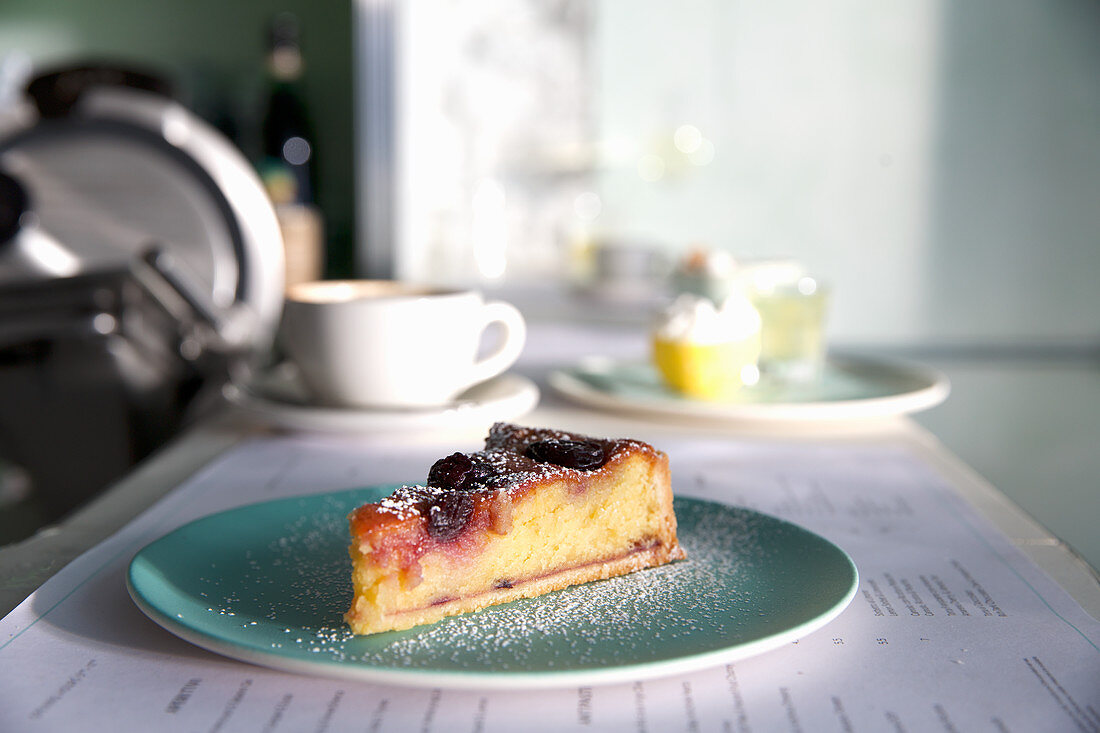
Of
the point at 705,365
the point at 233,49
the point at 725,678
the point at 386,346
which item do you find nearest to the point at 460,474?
the point at 725,678

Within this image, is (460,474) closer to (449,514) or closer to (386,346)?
(449,514)

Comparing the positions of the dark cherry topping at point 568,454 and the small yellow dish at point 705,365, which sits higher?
the dark cherry topping at point 568,454

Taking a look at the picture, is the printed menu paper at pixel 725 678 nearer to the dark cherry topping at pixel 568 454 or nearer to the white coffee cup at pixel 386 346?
the dark cherry topping at pixel 568 454

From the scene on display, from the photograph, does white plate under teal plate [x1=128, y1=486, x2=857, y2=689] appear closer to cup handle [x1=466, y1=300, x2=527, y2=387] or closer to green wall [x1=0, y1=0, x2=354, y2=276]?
cup handle [x1=466, y1=300, x2=527, y2=387]

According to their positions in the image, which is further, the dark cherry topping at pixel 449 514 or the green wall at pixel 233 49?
the green wall at pixel 233 49

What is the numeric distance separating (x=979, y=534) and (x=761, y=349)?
0.43m

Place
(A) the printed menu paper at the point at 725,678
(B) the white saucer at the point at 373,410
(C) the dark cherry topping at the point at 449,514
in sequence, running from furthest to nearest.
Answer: (B) the white saucer at the point at 373,410 < (C) the dark cherry topping at the point at 449,514 < (A) the printed menu paper at the point at 725,678

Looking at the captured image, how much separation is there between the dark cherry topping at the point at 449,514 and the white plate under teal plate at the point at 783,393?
1.26 feet

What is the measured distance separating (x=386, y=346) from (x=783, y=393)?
362 millimetres

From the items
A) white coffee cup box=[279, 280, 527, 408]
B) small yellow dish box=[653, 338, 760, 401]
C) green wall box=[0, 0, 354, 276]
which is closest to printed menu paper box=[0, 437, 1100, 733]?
white coffee cup box=[279, 280, 527, 408]

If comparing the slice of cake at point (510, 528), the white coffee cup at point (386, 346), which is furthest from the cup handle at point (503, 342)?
the slice of cake at point (510, 528)

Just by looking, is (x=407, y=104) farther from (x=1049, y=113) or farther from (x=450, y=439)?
(x=450, y=439)

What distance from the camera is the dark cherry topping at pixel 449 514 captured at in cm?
43

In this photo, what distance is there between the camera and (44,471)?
867 millimetres
